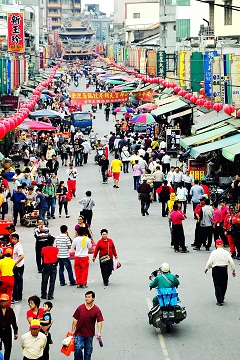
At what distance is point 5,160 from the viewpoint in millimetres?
36406

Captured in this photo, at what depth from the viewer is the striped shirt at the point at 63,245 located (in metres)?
17.6

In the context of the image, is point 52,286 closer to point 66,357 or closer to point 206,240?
point 66,357

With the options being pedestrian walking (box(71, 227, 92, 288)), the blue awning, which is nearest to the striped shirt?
pedestrian walking (box(71, 227, 92, 288))

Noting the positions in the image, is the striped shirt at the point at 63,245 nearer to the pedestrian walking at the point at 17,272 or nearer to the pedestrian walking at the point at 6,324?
the pedestrian walking at the point at 17,272

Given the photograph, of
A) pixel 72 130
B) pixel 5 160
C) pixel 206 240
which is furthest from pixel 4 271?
pixel 72 130

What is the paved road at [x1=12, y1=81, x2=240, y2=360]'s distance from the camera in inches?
533

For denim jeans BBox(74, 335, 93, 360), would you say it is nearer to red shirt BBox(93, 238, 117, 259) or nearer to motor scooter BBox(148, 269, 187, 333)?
motor scooter BBox(148, 269, 187, 333)

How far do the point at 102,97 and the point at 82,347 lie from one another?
54560mm

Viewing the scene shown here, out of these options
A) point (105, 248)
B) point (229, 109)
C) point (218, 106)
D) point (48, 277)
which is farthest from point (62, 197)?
point (48, 277)

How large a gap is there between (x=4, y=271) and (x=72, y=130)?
39.4 m

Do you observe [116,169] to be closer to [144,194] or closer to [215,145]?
[215,145]

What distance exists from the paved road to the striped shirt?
0.65 meters

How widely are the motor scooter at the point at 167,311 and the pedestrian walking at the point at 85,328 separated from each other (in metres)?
2.01

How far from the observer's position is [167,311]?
1434 centimetres
